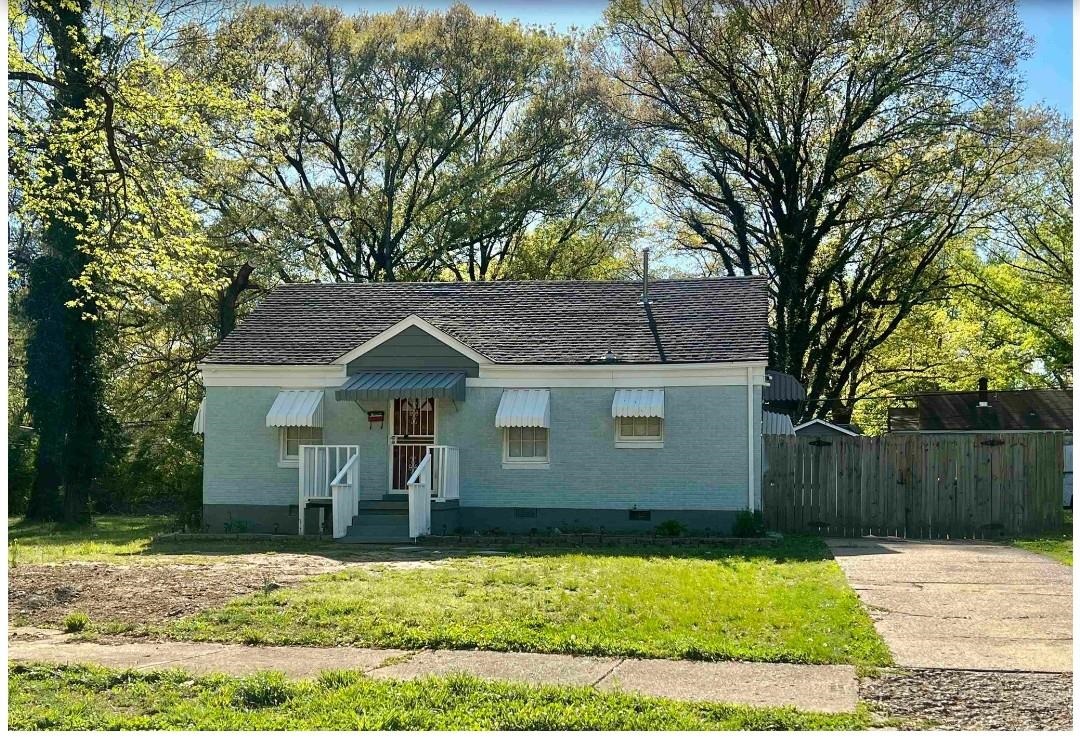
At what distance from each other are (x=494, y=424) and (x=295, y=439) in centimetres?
376

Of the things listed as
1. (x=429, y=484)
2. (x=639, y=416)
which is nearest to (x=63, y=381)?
(x=429, y=484)

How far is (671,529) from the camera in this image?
1947 centimetres

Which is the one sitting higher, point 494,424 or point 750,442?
point 494,424

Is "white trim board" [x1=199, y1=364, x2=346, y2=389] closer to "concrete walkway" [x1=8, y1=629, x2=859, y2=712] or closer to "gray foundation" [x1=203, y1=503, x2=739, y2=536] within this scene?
"gray foundation" [x1=203, y1=503, x2=739, y2=536]

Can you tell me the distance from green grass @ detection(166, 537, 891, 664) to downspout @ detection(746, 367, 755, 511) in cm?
559

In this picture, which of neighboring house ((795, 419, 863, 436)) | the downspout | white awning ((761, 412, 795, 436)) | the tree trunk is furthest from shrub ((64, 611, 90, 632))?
neighboring house ((795, 419, 863, 436))

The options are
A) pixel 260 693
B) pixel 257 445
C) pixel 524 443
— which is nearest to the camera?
pixel 260 693

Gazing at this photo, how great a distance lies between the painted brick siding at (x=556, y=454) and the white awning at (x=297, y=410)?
12.2 inches

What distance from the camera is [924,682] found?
25.6ft

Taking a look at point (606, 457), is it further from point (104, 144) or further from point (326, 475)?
point (104, 144)

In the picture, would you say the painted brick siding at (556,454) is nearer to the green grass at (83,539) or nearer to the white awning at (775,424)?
the green grass at (83,539)

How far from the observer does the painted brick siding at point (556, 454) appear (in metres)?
20.2

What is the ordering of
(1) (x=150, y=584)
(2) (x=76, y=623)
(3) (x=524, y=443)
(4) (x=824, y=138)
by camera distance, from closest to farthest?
(2) (x=76, y=623), (1) (x=150, y=584), (3) (x=524, y=443), (4) (x=824, y=138)

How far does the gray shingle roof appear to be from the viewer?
20.9 meters
